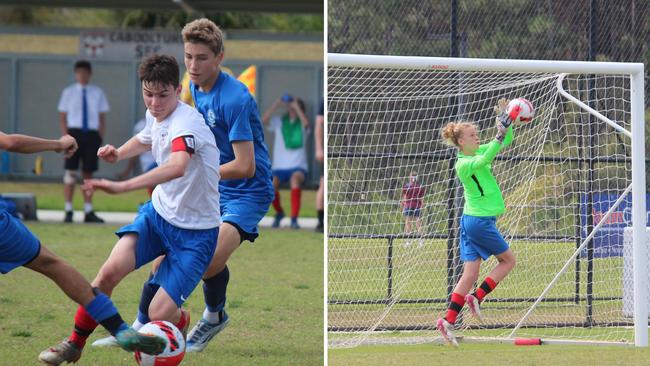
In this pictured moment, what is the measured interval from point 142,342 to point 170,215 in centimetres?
67

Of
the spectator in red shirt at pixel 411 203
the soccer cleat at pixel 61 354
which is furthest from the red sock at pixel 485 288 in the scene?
the soccer cleat at pixel 61 354

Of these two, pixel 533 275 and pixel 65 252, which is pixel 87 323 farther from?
pixel 65 252

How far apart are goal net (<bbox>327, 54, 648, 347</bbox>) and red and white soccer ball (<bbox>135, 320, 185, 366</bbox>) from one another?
9.51 ft

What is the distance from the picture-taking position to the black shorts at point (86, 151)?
15.4 metres

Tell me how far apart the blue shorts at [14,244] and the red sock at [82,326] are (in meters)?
0.40

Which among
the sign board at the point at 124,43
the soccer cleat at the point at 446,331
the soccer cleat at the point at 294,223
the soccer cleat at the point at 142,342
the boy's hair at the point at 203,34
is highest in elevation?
the sign board at the point at 124,43

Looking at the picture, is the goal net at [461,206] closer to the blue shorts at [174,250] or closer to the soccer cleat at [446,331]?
the soccer cleat at [446,331]

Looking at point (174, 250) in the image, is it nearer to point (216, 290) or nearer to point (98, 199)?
point (216, 290)

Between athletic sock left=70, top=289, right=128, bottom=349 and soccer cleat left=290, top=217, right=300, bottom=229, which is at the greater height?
soccer cleat left=290, top=217, right=300, bottom=229

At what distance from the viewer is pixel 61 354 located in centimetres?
548

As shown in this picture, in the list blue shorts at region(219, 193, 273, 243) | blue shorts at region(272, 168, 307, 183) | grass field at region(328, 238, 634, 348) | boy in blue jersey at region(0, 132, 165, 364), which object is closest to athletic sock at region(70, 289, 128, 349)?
boy in blue jersey at region(0, 132, 165, 364)

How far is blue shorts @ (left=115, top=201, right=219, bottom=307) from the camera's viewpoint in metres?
5.52

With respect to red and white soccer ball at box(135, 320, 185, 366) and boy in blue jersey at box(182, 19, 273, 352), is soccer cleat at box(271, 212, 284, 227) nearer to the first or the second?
boy in blue jersey at box(182, 19, 273, 352)

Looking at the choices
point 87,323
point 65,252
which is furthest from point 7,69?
point 87,323
